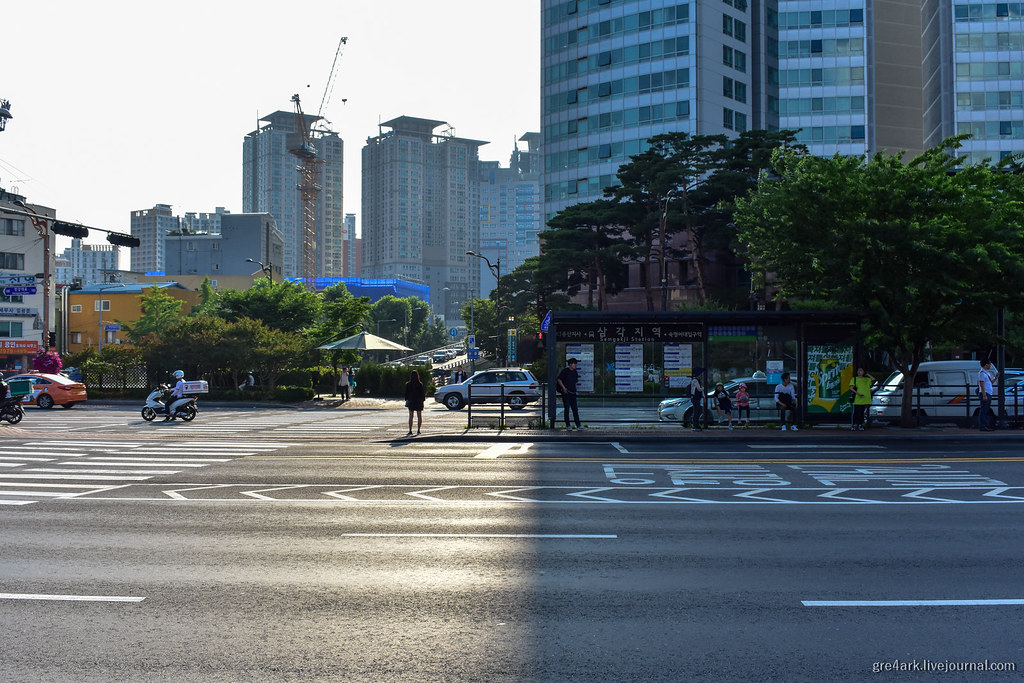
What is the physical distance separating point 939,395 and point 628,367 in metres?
9.38

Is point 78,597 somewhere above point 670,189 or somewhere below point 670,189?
below

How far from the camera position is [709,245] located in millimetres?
53906

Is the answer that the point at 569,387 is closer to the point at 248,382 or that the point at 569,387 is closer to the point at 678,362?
the point at 678,362

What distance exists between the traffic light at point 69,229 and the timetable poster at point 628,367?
19.0 metres

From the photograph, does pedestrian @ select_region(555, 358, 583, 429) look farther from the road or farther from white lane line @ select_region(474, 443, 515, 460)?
the road

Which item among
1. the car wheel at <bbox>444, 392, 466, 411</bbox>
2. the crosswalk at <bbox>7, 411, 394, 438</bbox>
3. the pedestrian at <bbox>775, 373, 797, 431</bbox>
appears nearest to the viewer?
the pedestrian at <bbox>775, 373, 797, 431</bbox>

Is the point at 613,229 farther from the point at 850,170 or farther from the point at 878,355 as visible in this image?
the point at 850,170

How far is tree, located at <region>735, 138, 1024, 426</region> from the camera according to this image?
2181cm

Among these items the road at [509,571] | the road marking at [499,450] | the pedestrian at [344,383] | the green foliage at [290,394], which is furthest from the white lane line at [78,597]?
the green foliage at [290,394]

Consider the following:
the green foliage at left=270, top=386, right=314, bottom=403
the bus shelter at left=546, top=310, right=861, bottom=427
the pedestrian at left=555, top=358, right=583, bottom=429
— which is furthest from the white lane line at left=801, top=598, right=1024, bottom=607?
the green foliage at left=270, top=386, right=314, bottom=403

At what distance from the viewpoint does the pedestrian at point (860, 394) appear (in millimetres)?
23250

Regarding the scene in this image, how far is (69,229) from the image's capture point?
28.6 meters

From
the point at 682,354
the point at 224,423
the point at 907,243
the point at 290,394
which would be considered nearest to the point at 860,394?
the point at 907,243

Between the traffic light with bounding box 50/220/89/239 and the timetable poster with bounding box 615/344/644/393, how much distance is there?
1905 cm
